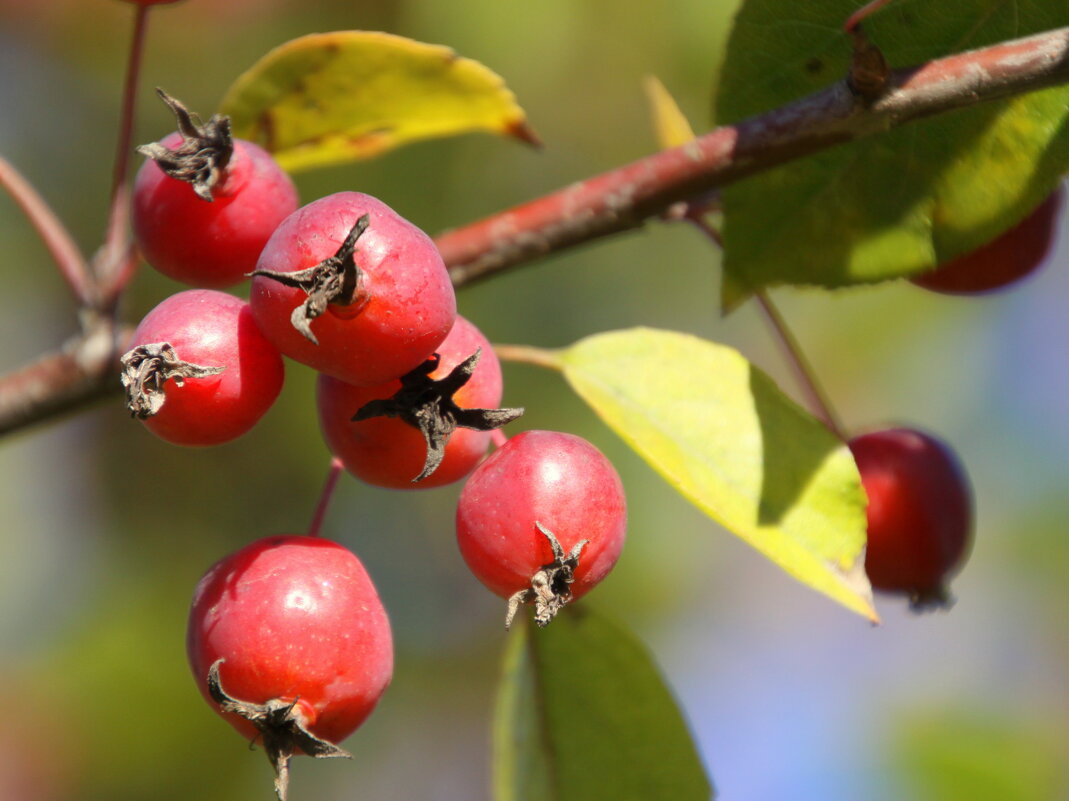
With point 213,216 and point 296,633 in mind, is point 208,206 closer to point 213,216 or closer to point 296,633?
point 213,216

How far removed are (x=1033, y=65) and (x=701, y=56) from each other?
2049 millimetres

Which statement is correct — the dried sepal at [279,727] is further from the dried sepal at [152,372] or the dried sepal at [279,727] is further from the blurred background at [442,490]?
the blurred background at [442,490]

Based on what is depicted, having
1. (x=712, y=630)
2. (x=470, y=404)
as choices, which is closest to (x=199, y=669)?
(x=470, y=404)

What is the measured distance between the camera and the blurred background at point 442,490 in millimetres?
2744

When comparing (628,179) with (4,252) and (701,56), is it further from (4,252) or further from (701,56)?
(4,252)

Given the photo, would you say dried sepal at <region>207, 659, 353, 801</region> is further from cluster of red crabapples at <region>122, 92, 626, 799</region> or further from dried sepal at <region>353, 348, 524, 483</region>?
dried sepal at <region>353, 348, 524, 483</region>

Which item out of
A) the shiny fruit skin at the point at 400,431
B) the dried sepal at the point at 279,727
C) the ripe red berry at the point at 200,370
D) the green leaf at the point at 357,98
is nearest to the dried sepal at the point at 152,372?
the ripe red berry at the point at 200,370

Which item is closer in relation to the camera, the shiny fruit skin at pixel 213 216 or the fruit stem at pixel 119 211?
the shiny fruit skin at pixel 213 216

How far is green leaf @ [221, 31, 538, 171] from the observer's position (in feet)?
4.07

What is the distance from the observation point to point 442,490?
132 inches

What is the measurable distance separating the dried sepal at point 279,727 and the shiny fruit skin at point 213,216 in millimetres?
382

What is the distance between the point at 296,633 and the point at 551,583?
0.23 meters

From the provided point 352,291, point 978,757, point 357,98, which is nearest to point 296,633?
point 352,291

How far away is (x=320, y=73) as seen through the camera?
1.27 m
